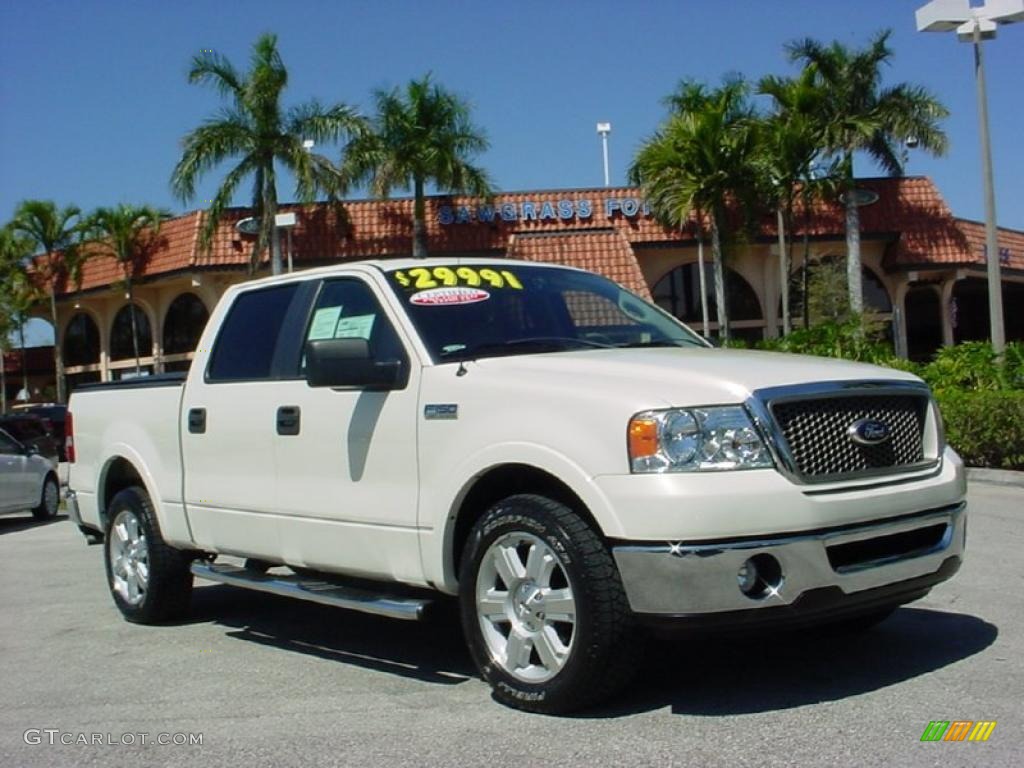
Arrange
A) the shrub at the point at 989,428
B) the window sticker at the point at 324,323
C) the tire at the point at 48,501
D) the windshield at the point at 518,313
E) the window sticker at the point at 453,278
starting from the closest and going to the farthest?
1. the windshield at the point at 518,313
2. the window sticker at the point at 453,278
3. the window sticker at the point at 324,323
4. the shrub at the point at 989,428
5. the tire at the point at 48,501

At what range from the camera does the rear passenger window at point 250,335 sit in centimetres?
664

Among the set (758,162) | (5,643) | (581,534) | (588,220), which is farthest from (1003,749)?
(588,220)

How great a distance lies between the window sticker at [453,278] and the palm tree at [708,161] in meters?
24.7

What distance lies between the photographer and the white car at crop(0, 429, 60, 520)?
50.5 ft

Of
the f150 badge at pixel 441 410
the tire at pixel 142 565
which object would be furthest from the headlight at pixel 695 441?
the tire at pixel 142 565

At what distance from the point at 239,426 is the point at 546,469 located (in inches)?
90.1

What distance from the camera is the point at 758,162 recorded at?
3159cm

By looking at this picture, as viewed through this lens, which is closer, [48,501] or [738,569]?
[738,569]

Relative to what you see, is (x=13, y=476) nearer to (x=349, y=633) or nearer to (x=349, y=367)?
(x=349, y=633)

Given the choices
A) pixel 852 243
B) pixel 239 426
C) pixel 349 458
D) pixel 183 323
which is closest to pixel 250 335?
pixel 239 426

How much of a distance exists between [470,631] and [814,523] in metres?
1.52

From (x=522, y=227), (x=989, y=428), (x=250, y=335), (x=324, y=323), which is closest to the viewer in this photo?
(x=324, y=323)

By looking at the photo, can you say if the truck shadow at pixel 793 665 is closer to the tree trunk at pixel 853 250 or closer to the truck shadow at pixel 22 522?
the truck shadow at pixel 22 522

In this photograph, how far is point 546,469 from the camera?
192 inches
